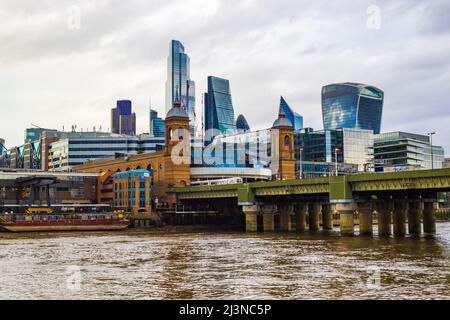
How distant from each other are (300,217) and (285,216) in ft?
12.4

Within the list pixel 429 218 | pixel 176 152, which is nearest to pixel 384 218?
pixel 429 218

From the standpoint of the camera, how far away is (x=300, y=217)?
502ft

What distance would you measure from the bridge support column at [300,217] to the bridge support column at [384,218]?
25610 millimetres

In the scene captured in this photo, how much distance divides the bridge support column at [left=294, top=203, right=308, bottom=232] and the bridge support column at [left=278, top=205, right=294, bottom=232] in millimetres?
1719

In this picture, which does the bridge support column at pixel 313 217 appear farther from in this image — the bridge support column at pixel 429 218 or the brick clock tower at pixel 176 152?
the brick clock tower at pixel 176 152

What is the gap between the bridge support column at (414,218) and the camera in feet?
422

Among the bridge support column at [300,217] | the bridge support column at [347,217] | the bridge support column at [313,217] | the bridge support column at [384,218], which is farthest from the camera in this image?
the bridge support column at [313,217]

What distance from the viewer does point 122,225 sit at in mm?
156500

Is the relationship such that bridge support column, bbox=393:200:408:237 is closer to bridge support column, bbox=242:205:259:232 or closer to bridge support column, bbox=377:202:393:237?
bridge support column, bbox=377:202:393:237

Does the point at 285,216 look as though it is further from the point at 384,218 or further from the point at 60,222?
the point at 60,222

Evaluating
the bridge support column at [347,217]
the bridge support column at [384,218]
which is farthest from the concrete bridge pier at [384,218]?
the bridge support column at [347,217]

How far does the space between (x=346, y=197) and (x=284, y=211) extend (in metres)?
40.1
